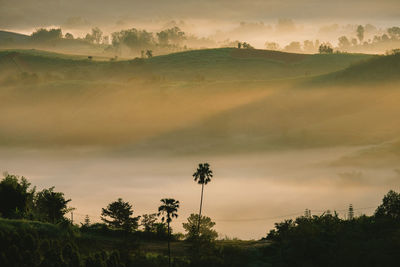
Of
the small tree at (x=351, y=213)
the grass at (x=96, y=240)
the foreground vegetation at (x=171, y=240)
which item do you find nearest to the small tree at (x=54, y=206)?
the foreground vegetation at (x=171, y=240)

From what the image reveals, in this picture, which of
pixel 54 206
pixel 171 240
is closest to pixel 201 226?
pixel 171 240

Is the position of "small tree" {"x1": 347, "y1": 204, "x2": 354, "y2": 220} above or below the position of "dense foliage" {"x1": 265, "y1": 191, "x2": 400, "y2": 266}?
above

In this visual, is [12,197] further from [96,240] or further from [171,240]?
[171,240]

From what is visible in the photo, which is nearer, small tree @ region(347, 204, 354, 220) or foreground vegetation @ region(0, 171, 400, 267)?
foreground vegetation @ region(0, 171, 400, 267)

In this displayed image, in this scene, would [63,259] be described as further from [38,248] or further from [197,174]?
[197,174]

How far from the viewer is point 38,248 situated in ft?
387

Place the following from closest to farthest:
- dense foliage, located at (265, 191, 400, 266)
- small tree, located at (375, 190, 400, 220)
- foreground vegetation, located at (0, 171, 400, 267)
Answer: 1. foreground vegetation, located at (0, 171, 400, 267)
2. dense foliage, located at (265, 191, 400, 266)
3. small tree, located at (375, 190, 400, 220)

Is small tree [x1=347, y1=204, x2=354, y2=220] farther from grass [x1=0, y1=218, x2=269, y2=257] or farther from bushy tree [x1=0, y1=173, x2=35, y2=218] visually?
bushy tree [x1=0, y1=173, x2=35, y2=218]

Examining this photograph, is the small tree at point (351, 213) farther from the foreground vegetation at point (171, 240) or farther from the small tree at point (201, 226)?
the small tree at point (201, 226)

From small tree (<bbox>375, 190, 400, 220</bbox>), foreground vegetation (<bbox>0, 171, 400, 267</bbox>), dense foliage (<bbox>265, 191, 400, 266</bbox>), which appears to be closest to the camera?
foreground vegetation (<bbox>0, 171, 400, 267</bbox>)

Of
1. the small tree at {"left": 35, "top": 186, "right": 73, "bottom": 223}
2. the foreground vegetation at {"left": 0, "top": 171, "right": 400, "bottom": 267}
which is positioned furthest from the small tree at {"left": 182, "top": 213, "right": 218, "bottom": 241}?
the small tree at {"left": 35, "top": 186, "right": 73, "bottom": 223}

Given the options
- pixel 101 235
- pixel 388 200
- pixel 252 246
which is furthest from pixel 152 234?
pixel 388 200

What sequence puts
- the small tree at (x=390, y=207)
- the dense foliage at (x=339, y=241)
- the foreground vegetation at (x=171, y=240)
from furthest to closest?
the small tree at (x=390, y=207) → the dense foliage at (x=339, y=241) → the foreground vegetation at (x=171, y=240)

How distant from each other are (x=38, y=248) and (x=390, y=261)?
2657 inches
